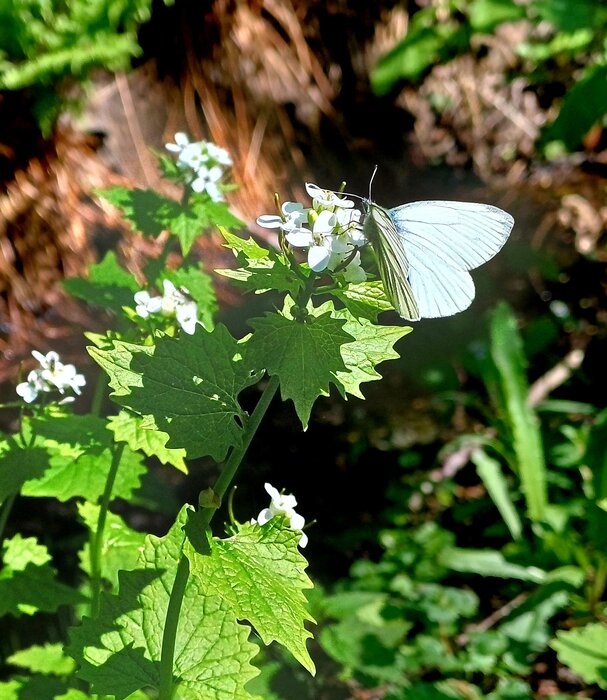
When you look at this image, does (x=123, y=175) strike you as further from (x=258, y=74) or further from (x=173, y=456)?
(x=173, y=456)

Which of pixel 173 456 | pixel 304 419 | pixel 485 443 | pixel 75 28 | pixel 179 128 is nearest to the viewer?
pixel 304 419

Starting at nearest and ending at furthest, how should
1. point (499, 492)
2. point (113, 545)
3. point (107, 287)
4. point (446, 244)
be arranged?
point (446, 244)
point (113, 545)
point (107, 287)
point (499, 492)

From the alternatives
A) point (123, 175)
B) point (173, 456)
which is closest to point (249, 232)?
point (123, 175)

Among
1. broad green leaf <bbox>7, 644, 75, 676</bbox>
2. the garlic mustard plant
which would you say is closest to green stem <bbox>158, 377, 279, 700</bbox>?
the garlic mustard plant

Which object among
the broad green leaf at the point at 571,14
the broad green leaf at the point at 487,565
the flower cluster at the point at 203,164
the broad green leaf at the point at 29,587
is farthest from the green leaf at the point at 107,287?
the broad green leaf at the point at 571,14

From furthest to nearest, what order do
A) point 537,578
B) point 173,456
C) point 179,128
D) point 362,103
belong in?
1. point 362,103
2. point 179,128
3. point 537,578
4. point 173,456

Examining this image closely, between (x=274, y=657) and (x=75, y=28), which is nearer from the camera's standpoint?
(x=274, y=657)

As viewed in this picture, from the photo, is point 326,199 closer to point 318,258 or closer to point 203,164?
point 318,258

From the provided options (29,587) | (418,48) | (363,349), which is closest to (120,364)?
(363,349)
